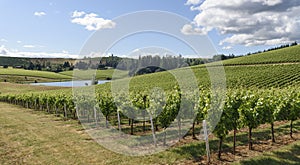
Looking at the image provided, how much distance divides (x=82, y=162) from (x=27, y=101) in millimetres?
30543

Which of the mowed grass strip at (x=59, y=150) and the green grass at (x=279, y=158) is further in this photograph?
the mowed grass strip at (x=59, y=150)

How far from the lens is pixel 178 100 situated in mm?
13570

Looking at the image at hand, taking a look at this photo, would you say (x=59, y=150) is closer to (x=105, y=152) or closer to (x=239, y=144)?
(x=105, y=152)

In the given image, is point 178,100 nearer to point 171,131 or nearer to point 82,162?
point 171,131

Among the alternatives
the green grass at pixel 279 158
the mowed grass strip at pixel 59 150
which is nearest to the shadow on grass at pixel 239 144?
the green grass at pixel 279 158

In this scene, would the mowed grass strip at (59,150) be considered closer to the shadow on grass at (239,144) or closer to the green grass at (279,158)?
the shadow on grass at (239,144)

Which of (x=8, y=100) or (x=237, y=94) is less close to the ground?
(x=237, y=94)

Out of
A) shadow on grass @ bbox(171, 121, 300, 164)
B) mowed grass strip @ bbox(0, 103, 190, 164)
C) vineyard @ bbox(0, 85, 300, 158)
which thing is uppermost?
vineyard @ bbox(0, 85, 300, 158)

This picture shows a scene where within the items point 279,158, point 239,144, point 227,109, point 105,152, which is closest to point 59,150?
point 105,152

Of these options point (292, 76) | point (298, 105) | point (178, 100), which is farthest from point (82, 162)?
point (292, 76)

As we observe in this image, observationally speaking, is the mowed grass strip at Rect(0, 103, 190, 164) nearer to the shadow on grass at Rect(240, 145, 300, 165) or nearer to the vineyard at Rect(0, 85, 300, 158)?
the vineyard at Rect(0, 85, 300, 158)

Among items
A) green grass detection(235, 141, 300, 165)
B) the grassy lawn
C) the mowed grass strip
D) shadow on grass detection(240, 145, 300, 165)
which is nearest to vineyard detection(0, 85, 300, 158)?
the grassy lawn

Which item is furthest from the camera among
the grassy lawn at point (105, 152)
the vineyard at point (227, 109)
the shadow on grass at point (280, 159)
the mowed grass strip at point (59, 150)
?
the mowed grass strip at point (59, 150)

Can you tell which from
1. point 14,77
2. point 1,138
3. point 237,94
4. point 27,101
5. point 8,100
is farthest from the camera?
point 14,77
